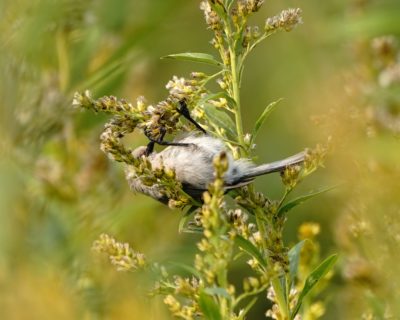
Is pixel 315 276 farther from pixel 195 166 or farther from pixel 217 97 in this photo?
pixel 195 166

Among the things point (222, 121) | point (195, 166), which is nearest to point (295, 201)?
point (222, 121)

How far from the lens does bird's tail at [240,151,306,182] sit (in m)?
2.64

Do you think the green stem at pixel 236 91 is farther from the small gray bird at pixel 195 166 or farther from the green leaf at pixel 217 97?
the small gray bird at pixel 195 166

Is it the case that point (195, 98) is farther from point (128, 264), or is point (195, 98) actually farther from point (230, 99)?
point (128, 264)

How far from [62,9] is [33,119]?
386 mm

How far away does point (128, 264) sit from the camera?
2.33 m

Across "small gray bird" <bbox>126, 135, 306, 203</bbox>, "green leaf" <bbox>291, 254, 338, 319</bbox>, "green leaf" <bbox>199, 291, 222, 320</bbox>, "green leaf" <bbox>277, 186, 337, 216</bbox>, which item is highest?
"small gray bird" <bbox>126, 135, 306, 203</bbox>

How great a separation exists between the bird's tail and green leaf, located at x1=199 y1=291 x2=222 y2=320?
1.64 feet

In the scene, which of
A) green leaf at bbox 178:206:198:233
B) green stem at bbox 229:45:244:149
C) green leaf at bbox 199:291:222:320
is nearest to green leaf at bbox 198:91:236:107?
green stem at bbox 229:45:244:149

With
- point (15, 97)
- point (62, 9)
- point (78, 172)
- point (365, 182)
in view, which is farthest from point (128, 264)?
point (78, 172)

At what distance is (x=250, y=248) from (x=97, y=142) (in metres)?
1.85

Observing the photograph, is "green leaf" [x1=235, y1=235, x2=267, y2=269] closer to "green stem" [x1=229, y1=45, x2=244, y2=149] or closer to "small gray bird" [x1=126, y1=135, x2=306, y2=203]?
"green stem" [x1=229, y1=45, x2=244, y2=149]

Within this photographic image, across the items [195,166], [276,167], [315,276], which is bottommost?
[315,276]

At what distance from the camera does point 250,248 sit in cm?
225
